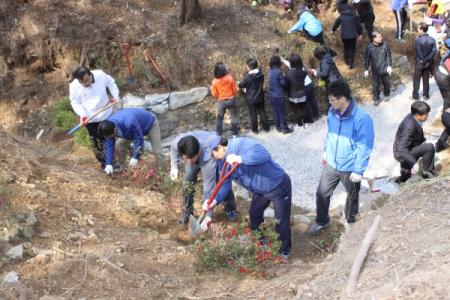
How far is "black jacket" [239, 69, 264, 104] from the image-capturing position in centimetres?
870

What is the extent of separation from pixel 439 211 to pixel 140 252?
2.66 meters

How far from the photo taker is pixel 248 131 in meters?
9.53

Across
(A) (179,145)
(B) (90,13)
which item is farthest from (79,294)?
(B) (90,13)

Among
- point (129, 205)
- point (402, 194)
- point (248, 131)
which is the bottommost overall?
point (248, 131)

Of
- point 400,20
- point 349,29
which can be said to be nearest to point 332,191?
point 349,29

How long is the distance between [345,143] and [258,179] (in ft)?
3.47

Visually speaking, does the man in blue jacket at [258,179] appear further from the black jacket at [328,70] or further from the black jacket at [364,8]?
the black jacket at [364,8]

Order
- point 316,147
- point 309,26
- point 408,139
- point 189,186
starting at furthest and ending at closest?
1. point 309,26
2. point 316,147
3. point 408,139
4. point 189,186

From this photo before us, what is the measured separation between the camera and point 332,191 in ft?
19.3

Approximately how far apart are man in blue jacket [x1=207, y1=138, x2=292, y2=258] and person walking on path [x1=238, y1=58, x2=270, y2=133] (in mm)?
3712

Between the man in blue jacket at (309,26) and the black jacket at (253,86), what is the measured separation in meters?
1.90

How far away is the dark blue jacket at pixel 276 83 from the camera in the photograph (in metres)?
8.62

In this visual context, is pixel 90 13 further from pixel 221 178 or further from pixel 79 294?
pixel 79 294

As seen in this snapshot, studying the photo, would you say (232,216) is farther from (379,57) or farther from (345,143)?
(379,57)
